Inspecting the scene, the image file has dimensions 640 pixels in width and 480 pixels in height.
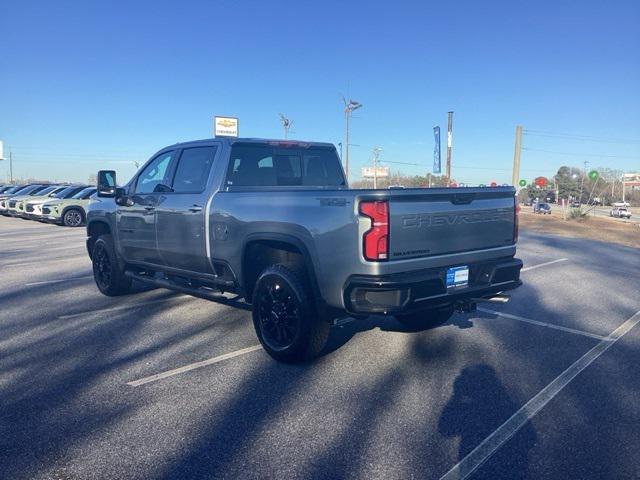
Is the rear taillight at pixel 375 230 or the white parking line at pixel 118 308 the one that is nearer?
the rear taillight at pixel 375 230

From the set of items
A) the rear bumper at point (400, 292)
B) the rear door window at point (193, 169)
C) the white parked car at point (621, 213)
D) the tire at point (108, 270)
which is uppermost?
the rear door window at point (193, 169)

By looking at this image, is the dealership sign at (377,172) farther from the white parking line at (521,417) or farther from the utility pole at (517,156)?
the white parking line at (521,417)

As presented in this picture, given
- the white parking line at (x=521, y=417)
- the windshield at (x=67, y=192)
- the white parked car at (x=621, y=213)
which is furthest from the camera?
the white parked car at (x=621, y=213)

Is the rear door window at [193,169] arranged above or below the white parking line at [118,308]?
above

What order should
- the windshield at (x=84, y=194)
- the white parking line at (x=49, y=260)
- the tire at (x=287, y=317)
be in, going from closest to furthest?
the tire at (x=287, y=317) → the white parking line at (x=49, y=260) → the windshield at (x=84, y=194)

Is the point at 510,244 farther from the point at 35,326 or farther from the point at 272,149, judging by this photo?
the point at 35,326

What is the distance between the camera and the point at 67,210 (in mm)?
21312

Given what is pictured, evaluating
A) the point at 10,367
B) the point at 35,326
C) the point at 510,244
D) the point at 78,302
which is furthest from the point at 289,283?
the point at 78,302

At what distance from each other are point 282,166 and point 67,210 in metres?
18.4

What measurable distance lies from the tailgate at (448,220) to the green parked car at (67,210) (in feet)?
66.1

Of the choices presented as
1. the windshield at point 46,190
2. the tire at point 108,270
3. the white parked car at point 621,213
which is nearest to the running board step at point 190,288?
the tire at point 108,270

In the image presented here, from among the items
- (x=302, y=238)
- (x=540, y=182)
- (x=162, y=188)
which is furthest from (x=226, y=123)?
(x=302, y=238)

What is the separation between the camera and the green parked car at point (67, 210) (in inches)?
830

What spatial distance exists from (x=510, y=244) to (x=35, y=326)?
5097mm
